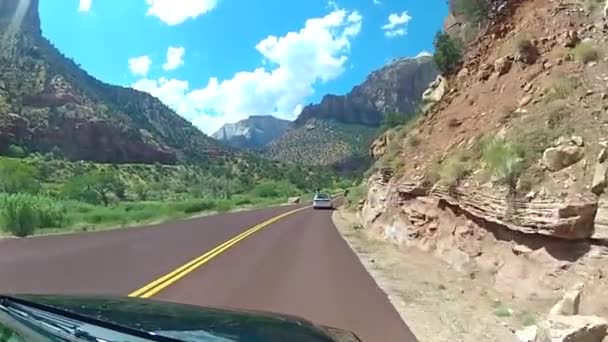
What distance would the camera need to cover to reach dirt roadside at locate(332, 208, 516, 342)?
821 centimetres

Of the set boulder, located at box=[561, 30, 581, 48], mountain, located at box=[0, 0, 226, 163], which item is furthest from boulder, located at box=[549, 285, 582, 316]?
mountain, located at box=[0, 0, 226, 163]

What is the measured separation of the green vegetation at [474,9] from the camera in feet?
88.7

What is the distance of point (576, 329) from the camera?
21.5 feet

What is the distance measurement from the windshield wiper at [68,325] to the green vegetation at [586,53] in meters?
14.8

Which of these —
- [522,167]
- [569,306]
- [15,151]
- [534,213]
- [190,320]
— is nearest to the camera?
[190,320]

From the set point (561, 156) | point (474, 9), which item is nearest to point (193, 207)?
point (474, 9)

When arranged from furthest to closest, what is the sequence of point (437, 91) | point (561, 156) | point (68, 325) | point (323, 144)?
point (323, 144)
point (437, 91)
point (561, 156)
point (68, 325)

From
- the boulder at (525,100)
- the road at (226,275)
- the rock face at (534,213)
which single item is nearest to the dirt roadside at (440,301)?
the road at (226,275)

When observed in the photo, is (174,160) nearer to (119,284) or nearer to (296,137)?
(296,137)

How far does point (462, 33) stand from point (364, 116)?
123m

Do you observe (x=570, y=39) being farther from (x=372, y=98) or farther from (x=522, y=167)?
(x=372, y=98)

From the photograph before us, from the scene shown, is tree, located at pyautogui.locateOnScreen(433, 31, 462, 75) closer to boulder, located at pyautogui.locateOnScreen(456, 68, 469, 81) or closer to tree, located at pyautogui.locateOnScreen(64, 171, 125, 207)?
boulder, located at pyautogui.locateOnScreen(456, 68, 469, 81)

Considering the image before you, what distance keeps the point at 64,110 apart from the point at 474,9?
249 feet

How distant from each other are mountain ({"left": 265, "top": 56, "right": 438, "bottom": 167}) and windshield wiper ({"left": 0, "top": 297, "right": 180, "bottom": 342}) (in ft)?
372
